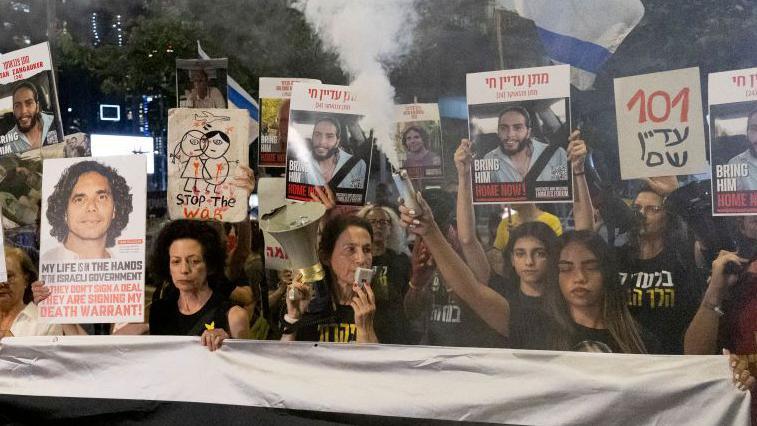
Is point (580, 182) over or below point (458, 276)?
over

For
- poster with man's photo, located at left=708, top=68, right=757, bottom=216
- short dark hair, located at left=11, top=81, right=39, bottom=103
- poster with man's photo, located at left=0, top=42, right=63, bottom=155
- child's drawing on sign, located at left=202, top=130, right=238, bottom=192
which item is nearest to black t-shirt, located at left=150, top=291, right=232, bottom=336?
child's drawing on sign, located at left=202, top=130, right=238, bottom=192

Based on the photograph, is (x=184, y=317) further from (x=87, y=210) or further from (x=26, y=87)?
(x=26, y=87)

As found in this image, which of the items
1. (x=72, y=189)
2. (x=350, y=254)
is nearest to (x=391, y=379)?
(x=350, y=254)

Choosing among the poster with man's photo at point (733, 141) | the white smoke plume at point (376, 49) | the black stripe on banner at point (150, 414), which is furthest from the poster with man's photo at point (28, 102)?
the poster with man's photo at point (733, 141)

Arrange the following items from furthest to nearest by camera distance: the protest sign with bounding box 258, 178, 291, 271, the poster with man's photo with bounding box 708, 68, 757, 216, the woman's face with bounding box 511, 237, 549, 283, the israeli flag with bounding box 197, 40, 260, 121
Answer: the israeli flag with bounding box 197, 40, 260, 121, the protest sign with bounding box 258, 178, 291, 271, the woman's face with bounding box 511, 237, 549, 283, the poster with man's photo with bounding box 708, 68, 757, 216

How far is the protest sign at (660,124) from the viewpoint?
3117 millimetres

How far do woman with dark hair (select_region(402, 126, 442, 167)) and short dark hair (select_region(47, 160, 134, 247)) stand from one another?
138 cm

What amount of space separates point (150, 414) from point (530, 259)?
1.93 metres

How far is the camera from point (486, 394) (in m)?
3.29

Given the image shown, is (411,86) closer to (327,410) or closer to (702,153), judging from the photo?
(702,153)

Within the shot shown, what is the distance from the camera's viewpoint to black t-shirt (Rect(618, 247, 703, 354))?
316cm

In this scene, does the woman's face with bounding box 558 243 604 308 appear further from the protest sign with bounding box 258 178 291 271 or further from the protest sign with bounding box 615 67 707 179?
the protest sign with bounding box 258 178 291 271

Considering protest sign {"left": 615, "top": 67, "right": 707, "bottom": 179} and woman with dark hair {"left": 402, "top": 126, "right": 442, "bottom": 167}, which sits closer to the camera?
protest sign {"left": 615, "top": 67, "right": 707, "bottom": 179}

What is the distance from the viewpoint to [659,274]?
3209 mm
